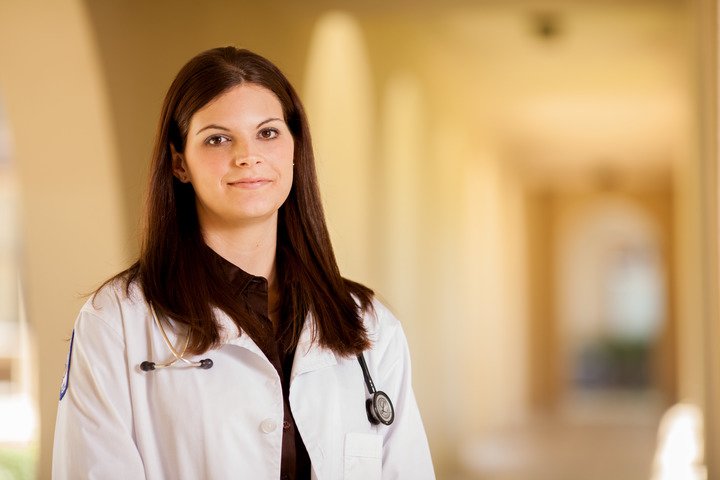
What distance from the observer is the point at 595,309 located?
56.5 ft

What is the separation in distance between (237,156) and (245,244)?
7.1 inches

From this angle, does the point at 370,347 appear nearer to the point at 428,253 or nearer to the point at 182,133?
the point at 182,133

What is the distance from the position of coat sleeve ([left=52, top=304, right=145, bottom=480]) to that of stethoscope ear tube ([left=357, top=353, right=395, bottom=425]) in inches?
16.6

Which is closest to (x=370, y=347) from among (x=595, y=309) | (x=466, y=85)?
(x=466, y=85)

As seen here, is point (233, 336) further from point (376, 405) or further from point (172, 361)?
point (376, 405)

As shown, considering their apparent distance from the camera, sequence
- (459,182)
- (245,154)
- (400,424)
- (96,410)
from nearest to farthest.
→ (96,410) → (245,154) → (400,424) → (459,182)

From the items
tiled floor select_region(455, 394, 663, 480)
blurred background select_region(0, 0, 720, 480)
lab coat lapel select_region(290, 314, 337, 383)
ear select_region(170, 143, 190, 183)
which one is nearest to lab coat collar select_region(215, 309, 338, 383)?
lab coat lapel select_region(290, 314, 337, 383)

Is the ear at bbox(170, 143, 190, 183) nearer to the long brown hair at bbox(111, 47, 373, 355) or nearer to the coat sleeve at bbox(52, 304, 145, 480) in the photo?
the long brown hair at bbox(111, 47, 373, 355)

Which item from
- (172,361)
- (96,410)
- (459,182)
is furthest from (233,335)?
(459,182)

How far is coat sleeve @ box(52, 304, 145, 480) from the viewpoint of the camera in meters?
1.67

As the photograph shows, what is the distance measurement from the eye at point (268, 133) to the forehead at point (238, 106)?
28mm

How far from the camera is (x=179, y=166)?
188cm

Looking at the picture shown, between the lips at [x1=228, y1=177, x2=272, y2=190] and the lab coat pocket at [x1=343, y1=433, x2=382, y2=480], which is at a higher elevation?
the lips at [x1=228, y1=177, x2=272, y2=190]

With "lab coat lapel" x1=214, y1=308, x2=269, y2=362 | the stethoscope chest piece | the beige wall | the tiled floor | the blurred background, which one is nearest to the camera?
"lab coat lapel" x1=214, y1=308, x2=269, y2=362
